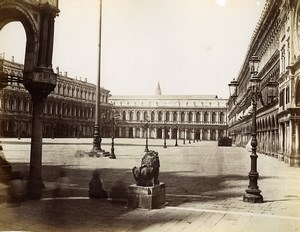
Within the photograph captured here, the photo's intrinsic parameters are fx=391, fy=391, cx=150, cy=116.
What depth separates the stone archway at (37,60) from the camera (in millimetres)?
9891

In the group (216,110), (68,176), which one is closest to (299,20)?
(68,176)

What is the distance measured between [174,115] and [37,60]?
9661 centimetres

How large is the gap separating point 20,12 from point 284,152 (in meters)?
17.1

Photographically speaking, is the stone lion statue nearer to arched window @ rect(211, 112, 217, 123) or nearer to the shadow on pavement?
the shadow on pavement

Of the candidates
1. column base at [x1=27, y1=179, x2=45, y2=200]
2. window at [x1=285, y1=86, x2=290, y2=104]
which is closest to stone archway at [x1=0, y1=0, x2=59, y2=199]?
column base at [x1=27, y1=179, x2=45, y2=200]

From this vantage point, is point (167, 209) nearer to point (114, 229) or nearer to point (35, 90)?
point (114, 229)

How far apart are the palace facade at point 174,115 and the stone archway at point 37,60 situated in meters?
86.5

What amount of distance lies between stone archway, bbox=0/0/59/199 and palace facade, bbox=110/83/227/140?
86.5 m

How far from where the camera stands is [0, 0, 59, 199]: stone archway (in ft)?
32.4

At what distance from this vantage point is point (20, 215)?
781 centimetres

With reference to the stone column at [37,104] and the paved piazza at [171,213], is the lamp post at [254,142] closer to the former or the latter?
the paved piazza at [171,213]

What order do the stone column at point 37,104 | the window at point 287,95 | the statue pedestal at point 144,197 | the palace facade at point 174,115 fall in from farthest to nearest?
the palace facade at point 174,115
the window at point 287,95
the stone column at point 37,104
the statue pedestal at point 144,197

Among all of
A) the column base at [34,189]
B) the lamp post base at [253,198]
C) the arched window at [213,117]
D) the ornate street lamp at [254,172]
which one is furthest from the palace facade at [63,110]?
the arched window at [213,117]

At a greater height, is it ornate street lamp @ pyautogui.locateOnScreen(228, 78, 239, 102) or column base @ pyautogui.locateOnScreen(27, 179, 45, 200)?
ornate street lamp @ pyautogui.locateOnScreen(228, 78, 239, 102)
